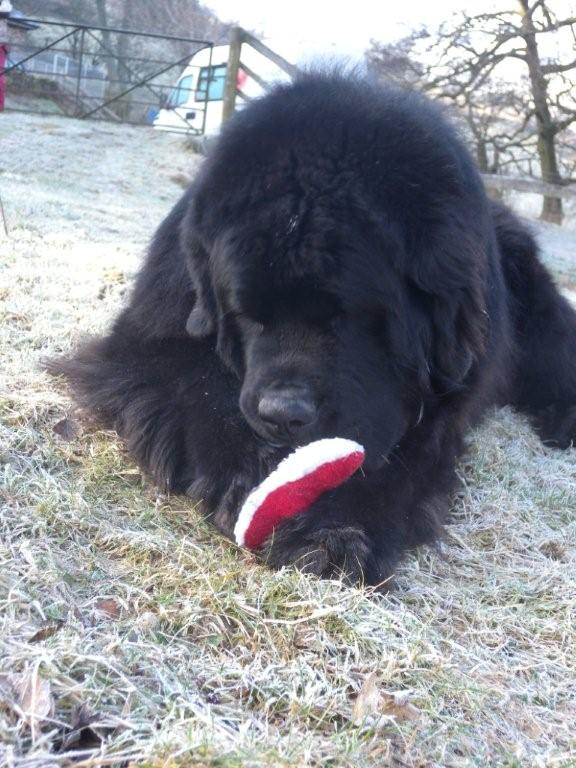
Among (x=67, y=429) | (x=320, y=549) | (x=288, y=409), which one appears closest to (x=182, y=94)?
(x=67, y=429)

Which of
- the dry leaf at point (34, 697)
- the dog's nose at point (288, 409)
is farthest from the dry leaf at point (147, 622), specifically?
the dog's nose at point (288, 409)

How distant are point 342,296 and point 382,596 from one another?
2.60 ft

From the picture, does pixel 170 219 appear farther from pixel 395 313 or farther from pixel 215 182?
pixel 395 313

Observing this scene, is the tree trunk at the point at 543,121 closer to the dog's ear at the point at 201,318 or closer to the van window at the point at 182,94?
the van window at the point at 182,94

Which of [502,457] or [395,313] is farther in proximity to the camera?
[502,457]

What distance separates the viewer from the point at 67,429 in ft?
9.00

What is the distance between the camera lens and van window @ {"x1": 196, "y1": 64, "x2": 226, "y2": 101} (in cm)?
1510

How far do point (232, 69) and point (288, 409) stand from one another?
1076cm

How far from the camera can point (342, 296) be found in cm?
222

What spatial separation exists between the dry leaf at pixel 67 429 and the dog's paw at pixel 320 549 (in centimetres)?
91

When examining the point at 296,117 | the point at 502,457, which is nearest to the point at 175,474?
the point at 296,117

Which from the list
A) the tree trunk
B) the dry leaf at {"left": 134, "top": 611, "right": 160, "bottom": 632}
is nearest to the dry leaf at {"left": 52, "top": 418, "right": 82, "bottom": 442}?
the dry leaf at {"left": 134, "top": 611, "right": 160, "bottom": 632}

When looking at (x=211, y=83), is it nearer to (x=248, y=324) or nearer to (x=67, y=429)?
(x=67, y=429)

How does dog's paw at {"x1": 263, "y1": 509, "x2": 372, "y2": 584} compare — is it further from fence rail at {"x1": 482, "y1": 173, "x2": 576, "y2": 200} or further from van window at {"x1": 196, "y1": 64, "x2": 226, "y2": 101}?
van window at {"x1": 196, "y1": 64, "x2": 226, "y2": 101}
